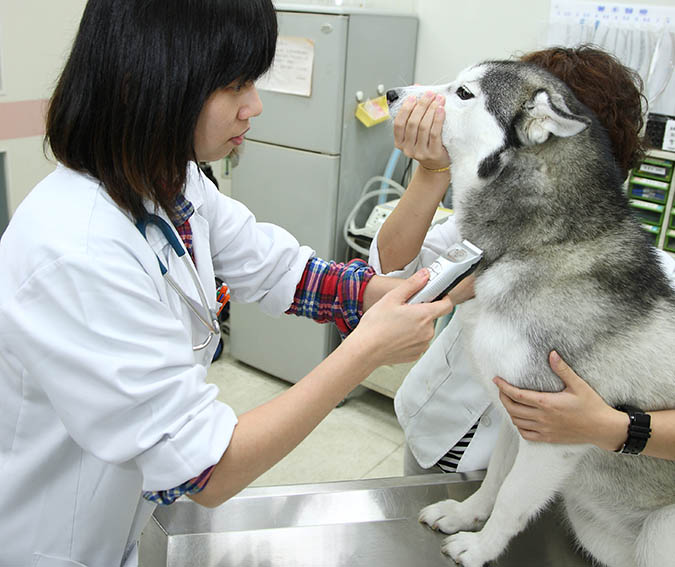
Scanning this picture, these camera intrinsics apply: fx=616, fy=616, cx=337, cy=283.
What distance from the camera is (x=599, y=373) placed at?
0.97m

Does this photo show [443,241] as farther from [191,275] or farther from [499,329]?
[191,275]

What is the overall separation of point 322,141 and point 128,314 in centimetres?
196

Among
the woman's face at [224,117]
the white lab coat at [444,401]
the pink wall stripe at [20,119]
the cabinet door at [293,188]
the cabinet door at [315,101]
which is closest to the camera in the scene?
the woman's face at [224,117]

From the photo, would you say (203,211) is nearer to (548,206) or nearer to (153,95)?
(153,95)

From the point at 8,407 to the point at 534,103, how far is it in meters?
0.92

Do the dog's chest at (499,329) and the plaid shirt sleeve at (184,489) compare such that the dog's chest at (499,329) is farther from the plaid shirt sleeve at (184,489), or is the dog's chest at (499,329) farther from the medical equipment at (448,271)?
the plaid shirt sleeve at (184,489)

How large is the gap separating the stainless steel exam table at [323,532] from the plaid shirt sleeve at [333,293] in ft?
1.05

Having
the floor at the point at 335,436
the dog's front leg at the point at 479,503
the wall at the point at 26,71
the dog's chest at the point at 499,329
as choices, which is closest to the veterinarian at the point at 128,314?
the dog's chest at the point at 499,329

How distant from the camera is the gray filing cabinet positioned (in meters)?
2.47

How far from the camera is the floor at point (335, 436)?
2467 millimetres

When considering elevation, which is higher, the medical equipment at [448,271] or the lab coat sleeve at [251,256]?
the medical equipment at [448,271]

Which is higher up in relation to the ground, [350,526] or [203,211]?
[203,211]

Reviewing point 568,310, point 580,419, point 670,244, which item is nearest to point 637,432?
point 580,419

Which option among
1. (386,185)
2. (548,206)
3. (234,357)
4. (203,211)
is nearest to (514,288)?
(548,206)
